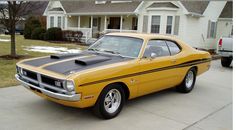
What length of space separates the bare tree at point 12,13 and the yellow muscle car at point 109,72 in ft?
22.8

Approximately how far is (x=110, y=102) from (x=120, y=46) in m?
1.45

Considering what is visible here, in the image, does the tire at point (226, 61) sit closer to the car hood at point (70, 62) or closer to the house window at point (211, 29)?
the car hood at point (70, 62)

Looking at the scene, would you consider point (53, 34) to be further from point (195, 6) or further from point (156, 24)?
point (195, 6)

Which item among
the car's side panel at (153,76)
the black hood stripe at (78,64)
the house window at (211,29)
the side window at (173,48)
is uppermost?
the house window at (211,29)

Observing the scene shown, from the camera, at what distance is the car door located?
5682 millimetres

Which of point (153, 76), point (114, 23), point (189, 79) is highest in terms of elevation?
point (114, 23)

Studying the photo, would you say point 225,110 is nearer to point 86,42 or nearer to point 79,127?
point 79,127

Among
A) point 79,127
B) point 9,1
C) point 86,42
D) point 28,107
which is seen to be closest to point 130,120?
point 79,127

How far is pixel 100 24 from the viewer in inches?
1097

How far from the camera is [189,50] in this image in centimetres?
741

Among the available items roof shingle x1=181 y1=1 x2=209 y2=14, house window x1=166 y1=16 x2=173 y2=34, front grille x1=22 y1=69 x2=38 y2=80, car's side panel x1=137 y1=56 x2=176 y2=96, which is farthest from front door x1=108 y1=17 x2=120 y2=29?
front grille x1=22 y1=69 x2=38 y2=80

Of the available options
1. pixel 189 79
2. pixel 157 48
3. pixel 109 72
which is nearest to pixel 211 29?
pixel 189 79

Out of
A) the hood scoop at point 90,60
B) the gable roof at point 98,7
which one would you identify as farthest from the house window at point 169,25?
the hood scoop at point 90,60

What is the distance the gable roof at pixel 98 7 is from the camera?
2370 centimetres
